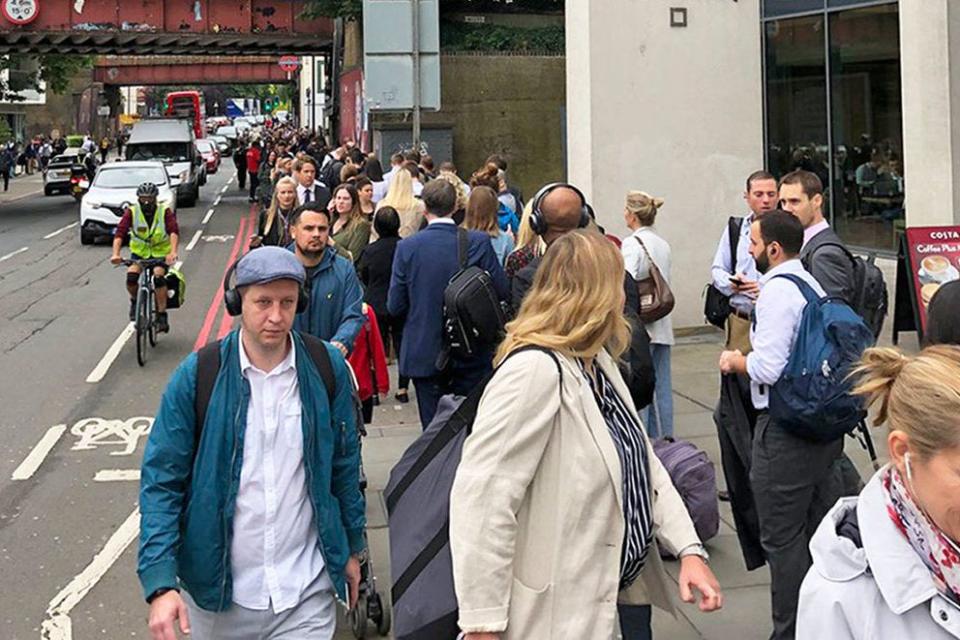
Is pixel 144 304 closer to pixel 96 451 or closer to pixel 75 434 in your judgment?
pixel 75 434

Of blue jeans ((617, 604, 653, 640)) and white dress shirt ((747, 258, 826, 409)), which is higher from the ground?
white dress shirt ((747, 258, 826, 409))

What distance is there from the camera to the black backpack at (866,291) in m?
5.83

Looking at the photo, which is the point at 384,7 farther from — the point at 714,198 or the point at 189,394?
the point at 189,394

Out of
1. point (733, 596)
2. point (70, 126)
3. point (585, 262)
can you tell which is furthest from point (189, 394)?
point (70, 126)

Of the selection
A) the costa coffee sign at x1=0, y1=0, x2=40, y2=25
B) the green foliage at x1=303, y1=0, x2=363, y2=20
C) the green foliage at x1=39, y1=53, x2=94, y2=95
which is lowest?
the green foliage at x1=303, y1=0, x2=363, y2=20

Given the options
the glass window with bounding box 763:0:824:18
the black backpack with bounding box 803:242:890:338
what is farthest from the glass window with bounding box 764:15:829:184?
the black backpack with bounding box 803:242:890:338

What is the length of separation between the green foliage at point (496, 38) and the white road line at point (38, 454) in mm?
18683

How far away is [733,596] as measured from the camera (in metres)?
5.90

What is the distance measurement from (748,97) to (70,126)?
71.9 metres

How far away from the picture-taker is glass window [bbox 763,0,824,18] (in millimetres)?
14125

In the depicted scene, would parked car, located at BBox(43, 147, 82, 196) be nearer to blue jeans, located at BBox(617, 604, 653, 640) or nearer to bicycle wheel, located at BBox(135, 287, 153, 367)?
bicycle wheel, located at BBox(135, 287, 153, 367)

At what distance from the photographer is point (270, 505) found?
3.71 meters

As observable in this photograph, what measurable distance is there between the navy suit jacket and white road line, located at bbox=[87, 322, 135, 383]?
600 cm

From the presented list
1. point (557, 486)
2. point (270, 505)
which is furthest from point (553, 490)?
point (270, 505)
